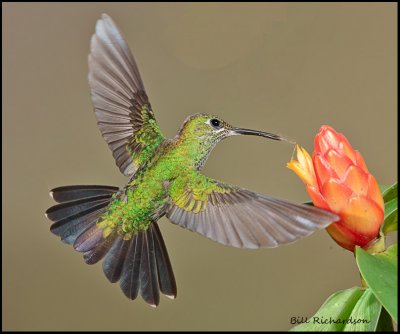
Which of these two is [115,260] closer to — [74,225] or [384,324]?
[74,225]

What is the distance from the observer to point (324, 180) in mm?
760

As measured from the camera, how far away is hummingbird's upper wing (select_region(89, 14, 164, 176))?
3.66ft

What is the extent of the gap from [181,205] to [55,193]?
0.26 metres

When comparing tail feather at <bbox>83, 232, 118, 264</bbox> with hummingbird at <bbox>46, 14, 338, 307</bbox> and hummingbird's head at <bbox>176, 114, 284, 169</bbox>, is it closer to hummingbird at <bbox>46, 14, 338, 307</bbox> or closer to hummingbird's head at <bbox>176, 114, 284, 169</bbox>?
hummingbird at <bbox>46, 14, 338, 307</bbox>

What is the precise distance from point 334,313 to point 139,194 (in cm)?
43

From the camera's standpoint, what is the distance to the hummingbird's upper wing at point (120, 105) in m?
1.12

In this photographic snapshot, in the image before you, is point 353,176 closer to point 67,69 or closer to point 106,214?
point 106,214

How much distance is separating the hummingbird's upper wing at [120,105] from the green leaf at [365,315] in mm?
511

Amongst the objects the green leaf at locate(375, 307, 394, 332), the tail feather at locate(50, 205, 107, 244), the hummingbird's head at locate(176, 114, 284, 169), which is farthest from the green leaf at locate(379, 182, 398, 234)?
the tail feather at locate(50, 205, 107, 244)

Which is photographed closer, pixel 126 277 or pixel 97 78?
pixel 126 277

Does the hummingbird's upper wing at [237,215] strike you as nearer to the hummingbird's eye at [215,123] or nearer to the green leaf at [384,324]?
the hummingbird's eye at [215,123]

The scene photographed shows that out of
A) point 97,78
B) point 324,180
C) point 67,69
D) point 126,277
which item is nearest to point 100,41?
point 97,78

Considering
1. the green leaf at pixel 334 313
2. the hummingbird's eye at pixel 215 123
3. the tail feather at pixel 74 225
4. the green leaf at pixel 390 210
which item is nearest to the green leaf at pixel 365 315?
the green leaf at pixel 334 313

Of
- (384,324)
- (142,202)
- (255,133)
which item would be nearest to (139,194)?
(142,202)
